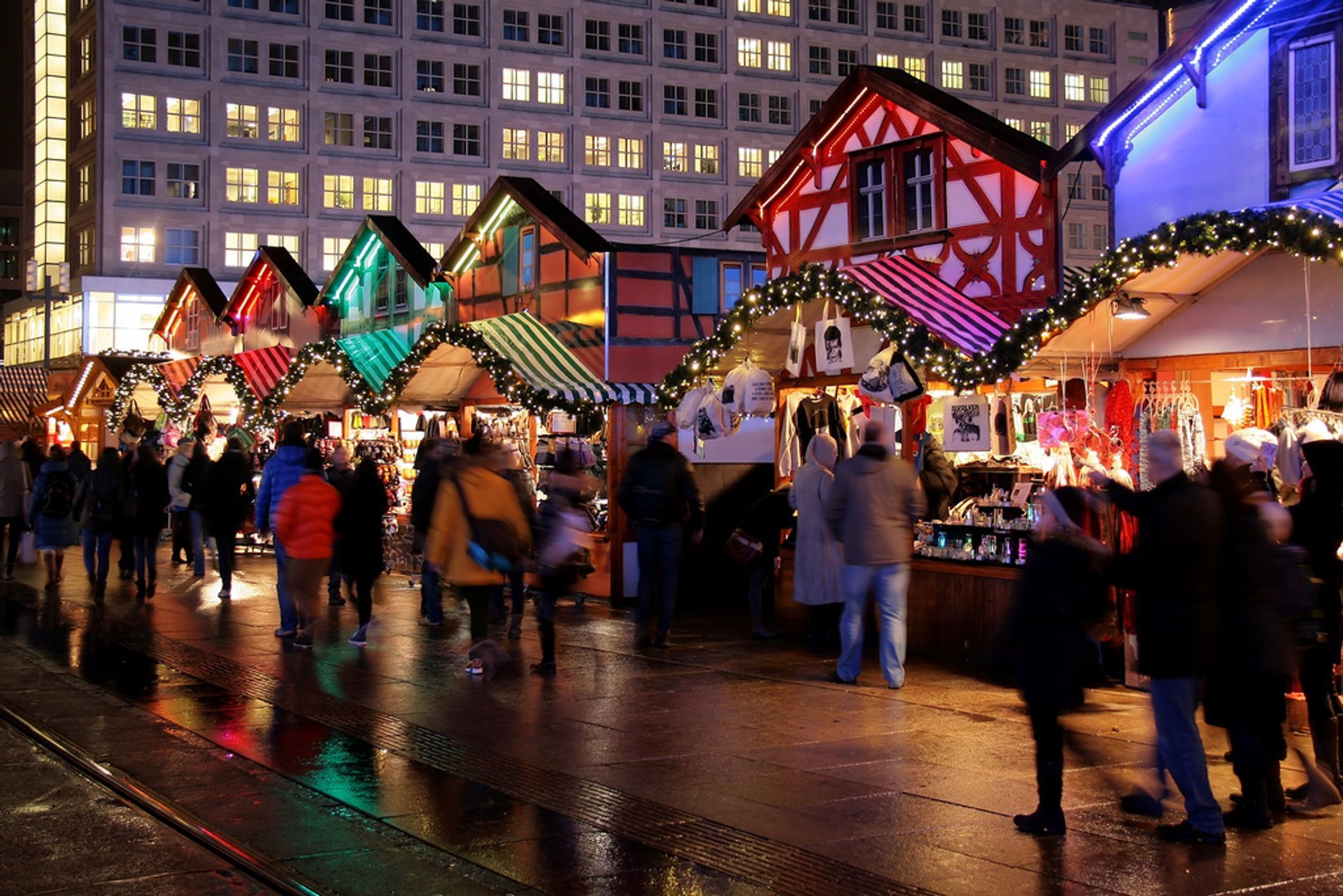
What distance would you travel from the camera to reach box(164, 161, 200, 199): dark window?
61.9m

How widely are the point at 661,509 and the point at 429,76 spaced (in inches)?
2289

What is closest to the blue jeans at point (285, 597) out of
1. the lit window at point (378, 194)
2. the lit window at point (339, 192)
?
the lit window at point (339, 192)

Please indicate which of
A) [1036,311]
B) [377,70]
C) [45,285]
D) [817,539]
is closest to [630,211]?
[377,70]

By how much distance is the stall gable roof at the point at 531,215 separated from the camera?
67.8 ft

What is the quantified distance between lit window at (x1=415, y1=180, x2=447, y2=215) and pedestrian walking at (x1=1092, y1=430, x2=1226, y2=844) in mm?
61658

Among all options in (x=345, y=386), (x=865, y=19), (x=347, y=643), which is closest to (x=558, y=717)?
(x=347, y=643)

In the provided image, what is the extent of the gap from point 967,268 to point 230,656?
9074 mm

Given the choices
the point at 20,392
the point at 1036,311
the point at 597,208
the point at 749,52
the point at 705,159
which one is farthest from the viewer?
the point at 749,52

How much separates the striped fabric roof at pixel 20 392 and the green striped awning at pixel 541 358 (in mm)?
30168

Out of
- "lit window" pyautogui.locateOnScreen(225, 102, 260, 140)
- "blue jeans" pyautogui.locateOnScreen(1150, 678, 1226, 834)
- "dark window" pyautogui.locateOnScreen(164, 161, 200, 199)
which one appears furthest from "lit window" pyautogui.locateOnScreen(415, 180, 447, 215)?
"blue jeans" pyautogui.locateOnScreen(1150, 678, 1226, 834)

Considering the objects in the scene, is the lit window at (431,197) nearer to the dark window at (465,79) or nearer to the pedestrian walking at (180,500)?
the dark window at (465,79)

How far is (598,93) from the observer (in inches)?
2731

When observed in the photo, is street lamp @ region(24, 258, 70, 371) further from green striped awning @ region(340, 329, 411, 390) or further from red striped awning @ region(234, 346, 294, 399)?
green striped awning @ region(340, 329, 411, 390)

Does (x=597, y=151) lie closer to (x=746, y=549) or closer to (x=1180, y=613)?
(x=746, y=549)
